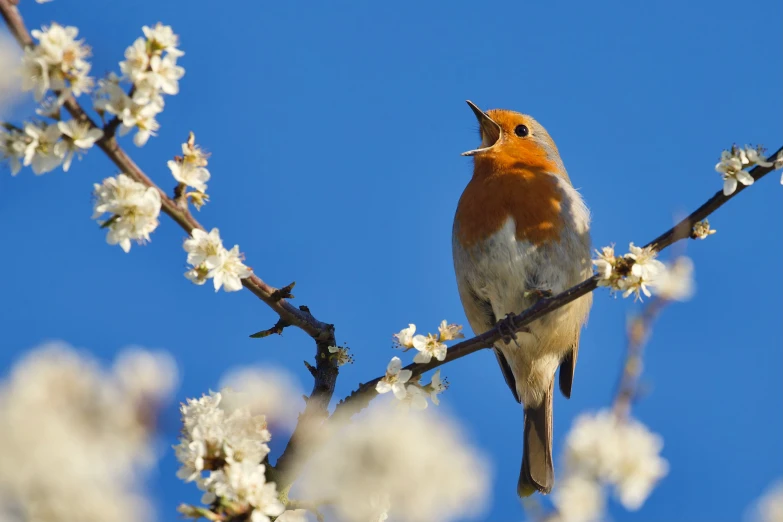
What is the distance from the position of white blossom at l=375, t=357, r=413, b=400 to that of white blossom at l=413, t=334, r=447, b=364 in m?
0.07

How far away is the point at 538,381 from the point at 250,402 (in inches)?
138

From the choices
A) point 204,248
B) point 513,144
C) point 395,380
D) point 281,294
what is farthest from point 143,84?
point 513,144

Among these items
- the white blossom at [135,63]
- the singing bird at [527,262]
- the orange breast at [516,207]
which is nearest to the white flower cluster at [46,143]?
the white blossom at [135,63]

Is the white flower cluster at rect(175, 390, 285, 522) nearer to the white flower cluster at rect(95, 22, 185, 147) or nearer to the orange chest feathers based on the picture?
the white flower cluster at rect(95, 22, 185, 147)

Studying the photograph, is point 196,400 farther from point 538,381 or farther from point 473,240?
point 538,381

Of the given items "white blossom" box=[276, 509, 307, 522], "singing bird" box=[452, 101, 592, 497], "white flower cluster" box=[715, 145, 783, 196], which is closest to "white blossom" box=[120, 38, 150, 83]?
"white blossom" box=[276, 509, 307, 522]

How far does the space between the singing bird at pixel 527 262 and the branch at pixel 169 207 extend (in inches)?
80.6

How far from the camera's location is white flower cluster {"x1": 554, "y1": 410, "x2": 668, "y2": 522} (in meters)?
3.20

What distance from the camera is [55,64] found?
6.88 feet

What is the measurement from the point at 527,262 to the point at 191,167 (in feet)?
9.61

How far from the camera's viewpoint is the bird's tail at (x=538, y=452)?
538 cm

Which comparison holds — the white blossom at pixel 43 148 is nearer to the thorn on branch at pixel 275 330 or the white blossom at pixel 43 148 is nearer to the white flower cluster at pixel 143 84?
the white flower cluster at pixel 143 84

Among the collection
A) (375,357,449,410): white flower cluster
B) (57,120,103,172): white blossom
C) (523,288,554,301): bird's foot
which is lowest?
(375,357,449,410): white flower cluster

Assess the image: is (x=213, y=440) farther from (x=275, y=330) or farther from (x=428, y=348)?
(x=428, y=348)
